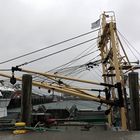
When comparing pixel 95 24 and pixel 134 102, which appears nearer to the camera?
pixel 134 102

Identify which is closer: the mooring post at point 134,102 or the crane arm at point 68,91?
the mooring post at point 134,102

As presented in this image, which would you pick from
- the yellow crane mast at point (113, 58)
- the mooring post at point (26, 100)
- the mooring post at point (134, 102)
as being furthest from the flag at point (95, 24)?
the mooring post at point (134, 102)

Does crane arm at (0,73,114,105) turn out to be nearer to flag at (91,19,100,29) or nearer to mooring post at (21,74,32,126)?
mooring post at (21,74,32,126)

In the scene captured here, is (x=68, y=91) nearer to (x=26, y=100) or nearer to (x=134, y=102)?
(x=26, y=100)

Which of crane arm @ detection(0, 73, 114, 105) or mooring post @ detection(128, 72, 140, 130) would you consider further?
crane arm @ detection(0, 73, 114, 105)

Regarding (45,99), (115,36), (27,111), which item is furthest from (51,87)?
(45,99)

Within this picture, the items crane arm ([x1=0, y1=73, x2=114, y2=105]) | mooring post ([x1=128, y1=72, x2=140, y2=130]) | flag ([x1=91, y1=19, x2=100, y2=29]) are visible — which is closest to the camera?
mooring post ([x1=128, y1=72, x2=140, y2=130])

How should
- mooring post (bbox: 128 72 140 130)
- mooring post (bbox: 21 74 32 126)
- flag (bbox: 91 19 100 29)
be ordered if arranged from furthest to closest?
flag (bbox: 91 19 100 29)
mooring post (bbox: 21 74 32 126)
mooring post (bbox: 128 72 140 130)

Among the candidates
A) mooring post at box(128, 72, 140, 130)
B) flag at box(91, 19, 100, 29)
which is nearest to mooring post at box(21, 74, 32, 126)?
mooring post at box(128, 72, 140, 130)

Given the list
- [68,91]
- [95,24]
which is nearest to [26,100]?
[68,91]

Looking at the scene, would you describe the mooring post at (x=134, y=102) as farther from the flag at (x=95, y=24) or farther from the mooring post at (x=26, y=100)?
the flag at (x=95, y=24)

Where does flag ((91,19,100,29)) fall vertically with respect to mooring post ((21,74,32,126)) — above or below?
above

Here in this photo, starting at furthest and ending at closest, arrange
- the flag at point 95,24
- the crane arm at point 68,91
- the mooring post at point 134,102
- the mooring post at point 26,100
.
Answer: the flag at point 95,24 → the crane arm at point 68,91 → the mooring post at point 26,100 → the mooring post at point 134,102

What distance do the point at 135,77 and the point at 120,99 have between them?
121 inches
